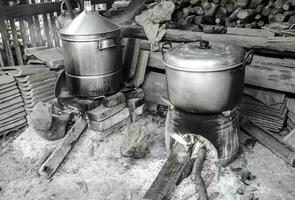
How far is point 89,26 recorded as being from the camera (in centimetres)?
379

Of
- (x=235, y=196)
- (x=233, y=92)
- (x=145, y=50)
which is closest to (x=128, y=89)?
(x=145, y=50)

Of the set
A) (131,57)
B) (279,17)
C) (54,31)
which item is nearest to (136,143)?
(131,57)

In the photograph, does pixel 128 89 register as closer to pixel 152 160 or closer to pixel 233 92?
pixel 152 160

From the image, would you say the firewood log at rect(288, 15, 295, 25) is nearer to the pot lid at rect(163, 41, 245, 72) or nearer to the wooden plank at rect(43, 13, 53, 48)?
the pot lid at rect(163, 41, 245, 72)

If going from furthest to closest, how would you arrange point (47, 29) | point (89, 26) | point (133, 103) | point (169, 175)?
point (47, 29)
point (133, 103)
point (89, 26)
point (169, 175)

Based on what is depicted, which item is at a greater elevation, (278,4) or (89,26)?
(278,4)

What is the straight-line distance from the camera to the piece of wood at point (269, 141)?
348cm

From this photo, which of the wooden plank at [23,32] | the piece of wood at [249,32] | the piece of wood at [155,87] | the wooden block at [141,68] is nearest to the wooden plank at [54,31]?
the wooden plank at [23,32]

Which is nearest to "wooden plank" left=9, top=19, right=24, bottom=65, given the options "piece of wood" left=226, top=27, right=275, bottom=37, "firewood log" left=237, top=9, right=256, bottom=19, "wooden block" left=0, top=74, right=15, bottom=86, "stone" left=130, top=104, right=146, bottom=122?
"wooden block" left=0, top=74, right=15, bottom=86

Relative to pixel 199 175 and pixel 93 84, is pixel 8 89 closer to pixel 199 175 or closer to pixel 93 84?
pixel 93 84

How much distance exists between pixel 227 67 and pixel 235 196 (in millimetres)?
1179

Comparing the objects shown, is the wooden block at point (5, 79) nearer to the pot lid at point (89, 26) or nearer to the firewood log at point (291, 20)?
the pot lid at point (89, 26)

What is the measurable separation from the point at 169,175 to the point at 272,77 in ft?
6.53

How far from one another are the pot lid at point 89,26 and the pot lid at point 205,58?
1.06 m
